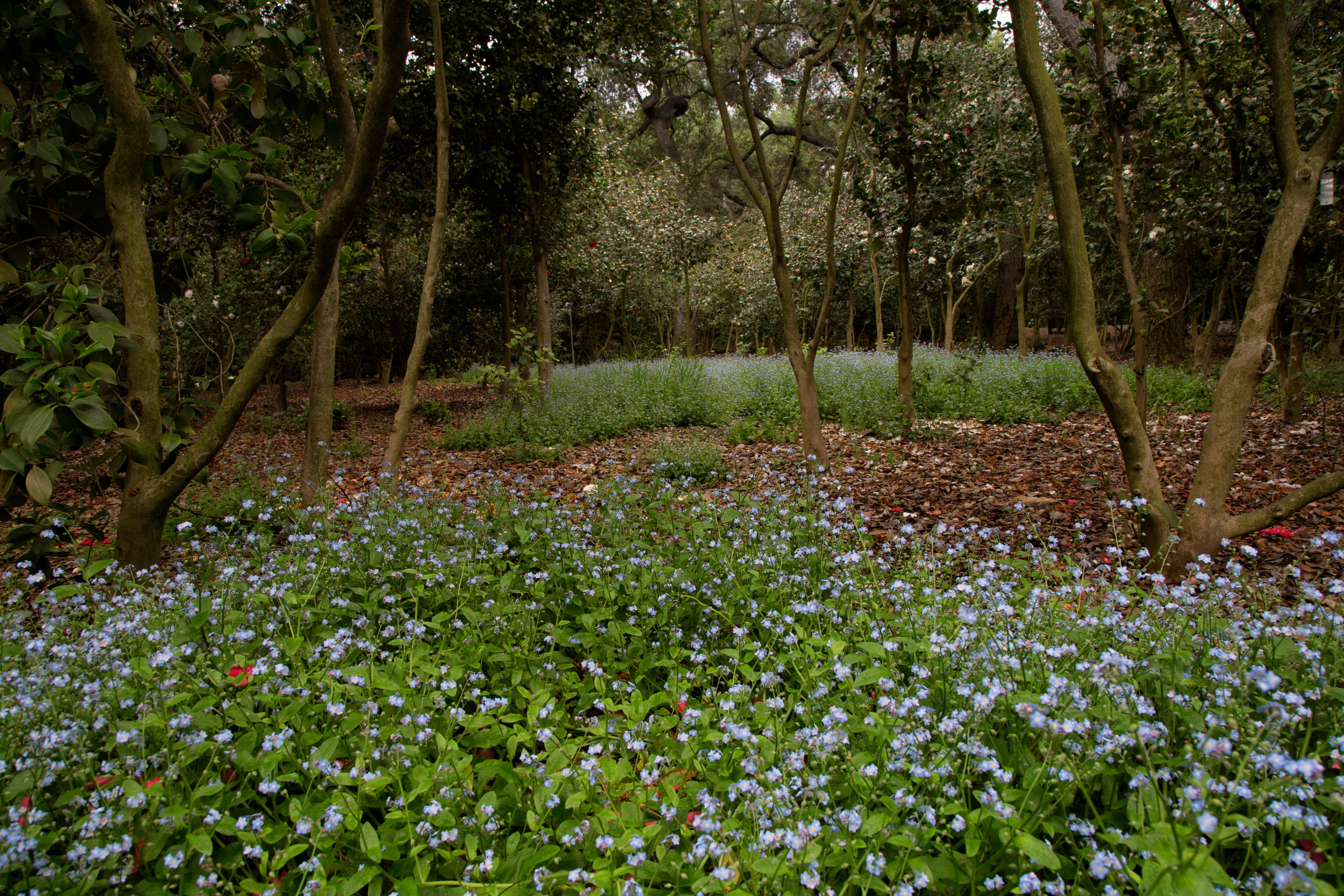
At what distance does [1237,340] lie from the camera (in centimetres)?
297

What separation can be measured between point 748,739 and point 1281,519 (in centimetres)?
274

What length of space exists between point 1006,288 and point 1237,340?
49.0ft

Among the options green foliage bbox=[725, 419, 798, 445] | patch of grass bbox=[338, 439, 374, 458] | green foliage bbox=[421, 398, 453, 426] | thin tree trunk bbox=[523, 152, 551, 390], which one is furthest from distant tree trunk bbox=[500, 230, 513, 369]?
green foliage bbox=[725, 419, 798, 445]

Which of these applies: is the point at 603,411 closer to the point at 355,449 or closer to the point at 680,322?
the point at 355,449

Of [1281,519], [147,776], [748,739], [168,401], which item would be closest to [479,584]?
[147,776]

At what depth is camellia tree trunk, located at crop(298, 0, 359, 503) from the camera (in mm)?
3520

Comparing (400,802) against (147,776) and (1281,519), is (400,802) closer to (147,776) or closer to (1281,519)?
(147,776)

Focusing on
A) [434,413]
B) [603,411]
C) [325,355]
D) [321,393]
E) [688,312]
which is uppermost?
[688,312]

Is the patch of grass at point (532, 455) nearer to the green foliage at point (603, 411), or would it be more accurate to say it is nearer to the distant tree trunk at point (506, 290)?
the green foliage at point (603, 411)

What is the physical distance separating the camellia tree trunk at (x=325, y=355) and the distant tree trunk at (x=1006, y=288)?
49.6 feet


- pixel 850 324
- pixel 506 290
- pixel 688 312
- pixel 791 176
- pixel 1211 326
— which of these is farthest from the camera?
pixel 850 324

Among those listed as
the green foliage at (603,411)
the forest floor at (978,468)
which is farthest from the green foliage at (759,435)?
the green foliage at (603,411)

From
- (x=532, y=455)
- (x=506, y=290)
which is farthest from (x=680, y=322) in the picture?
(x=532, y=455)

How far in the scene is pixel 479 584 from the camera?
2639 mm
